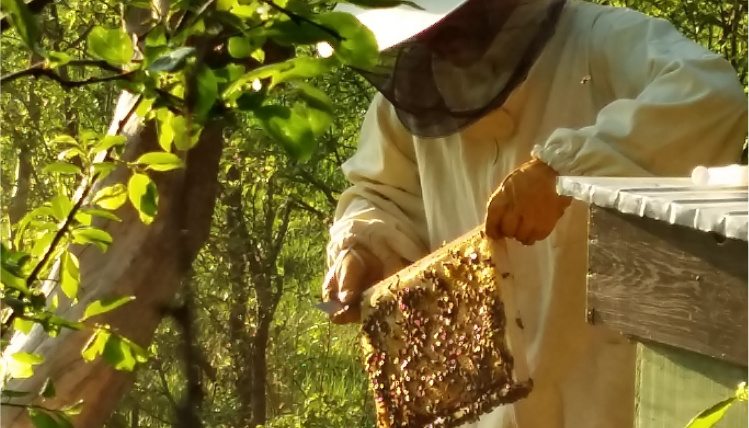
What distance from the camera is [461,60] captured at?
1317 millimetres

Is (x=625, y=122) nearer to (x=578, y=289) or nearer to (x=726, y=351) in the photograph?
(x=578, y=289)

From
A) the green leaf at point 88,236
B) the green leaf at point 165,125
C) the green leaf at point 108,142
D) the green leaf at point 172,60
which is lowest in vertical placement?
the green leaf at point 88,236

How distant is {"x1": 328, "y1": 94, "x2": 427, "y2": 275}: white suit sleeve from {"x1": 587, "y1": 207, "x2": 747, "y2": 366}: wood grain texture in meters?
0.66

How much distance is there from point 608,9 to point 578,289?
384mm

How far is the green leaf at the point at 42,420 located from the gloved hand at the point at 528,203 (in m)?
0.71

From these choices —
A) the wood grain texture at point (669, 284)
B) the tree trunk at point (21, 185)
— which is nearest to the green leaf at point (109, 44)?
the wood grain texture at point (669, 284)

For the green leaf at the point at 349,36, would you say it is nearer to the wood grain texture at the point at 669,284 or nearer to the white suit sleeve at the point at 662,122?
the wood grain texture at the point at 669,284

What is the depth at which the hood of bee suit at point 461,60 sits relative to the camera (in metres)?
1.28

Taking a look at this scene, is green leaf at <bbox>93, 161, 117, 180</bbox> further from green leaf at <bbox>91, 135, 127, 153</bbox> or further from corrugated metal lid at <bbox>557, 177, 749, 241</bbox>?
corrugated metal lid at <bbox>557, 177, 749, 241</bbox>

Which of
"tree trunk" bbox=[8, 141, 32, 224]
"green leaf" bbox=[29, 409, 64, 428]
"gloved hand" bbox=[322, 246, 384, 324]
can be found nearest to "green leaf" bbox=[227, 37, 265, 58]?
"green leaf" bbox=[29, 409, 64, 428]

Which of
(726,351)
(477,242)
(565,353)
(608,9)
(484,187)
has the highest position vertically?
(608,9)

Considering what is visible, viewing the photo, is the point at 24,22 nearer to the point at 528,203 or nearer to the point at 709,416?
the point at 709,416

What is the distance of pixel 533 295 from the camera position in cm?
134

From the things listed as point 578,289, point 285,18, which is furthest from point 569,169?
point 285,18
